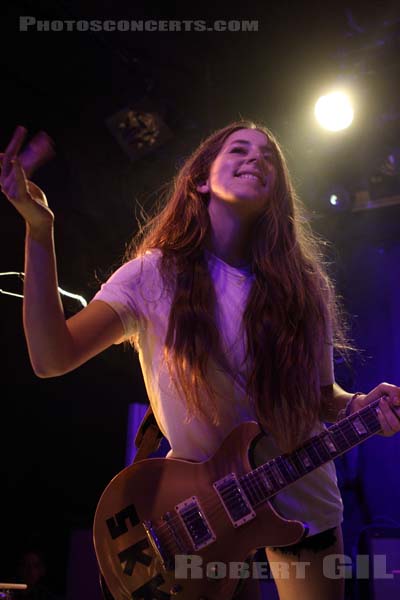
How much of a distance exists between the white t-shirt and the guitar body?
9 cm

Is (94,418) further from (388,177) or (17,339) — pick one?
(388,177)

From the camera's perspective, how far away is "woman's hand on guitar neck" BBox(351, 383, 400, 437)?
1875 mm

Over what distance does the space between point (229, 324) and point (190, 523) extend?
671 mm

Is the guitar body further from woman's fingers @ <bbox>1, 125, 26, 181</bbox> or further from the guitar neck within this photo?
woman's fingers @ <bbox>1, 125, 26, 181</bbox>

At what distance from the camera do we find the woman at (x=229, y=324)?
1.48 metres

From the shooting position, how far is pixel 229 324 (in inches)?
76.0

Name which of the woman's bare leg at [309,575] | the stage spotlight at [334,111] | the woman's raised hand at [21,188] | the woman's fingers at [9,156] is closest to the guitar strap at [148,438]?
the woman's bare leg at [309,575]

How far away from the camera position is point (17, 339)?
488 cm

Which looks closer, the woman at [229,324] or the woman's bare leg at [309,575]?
the woman at [229,324]

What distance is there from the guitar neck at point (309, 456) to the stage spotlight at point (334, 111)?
351 centimetres

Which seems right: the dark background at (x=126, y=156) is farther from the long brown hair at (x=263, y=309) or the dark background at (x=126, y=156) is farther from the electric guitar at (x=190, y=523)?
the electric guitar at (x=190, y=523)

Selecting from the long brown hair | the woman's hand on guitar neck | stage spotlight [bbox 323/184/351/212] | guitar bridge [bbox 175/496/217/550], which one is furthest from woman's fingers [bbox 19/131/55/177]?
stage spotlight [bbox 323/184/351/212]

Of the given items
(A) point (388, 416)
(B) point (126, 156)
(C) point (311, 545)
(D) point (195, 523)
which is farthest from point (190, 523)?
(B) point (126, 156)

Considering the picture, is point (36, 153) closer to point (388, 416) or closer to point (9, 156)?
point (9, 156)
